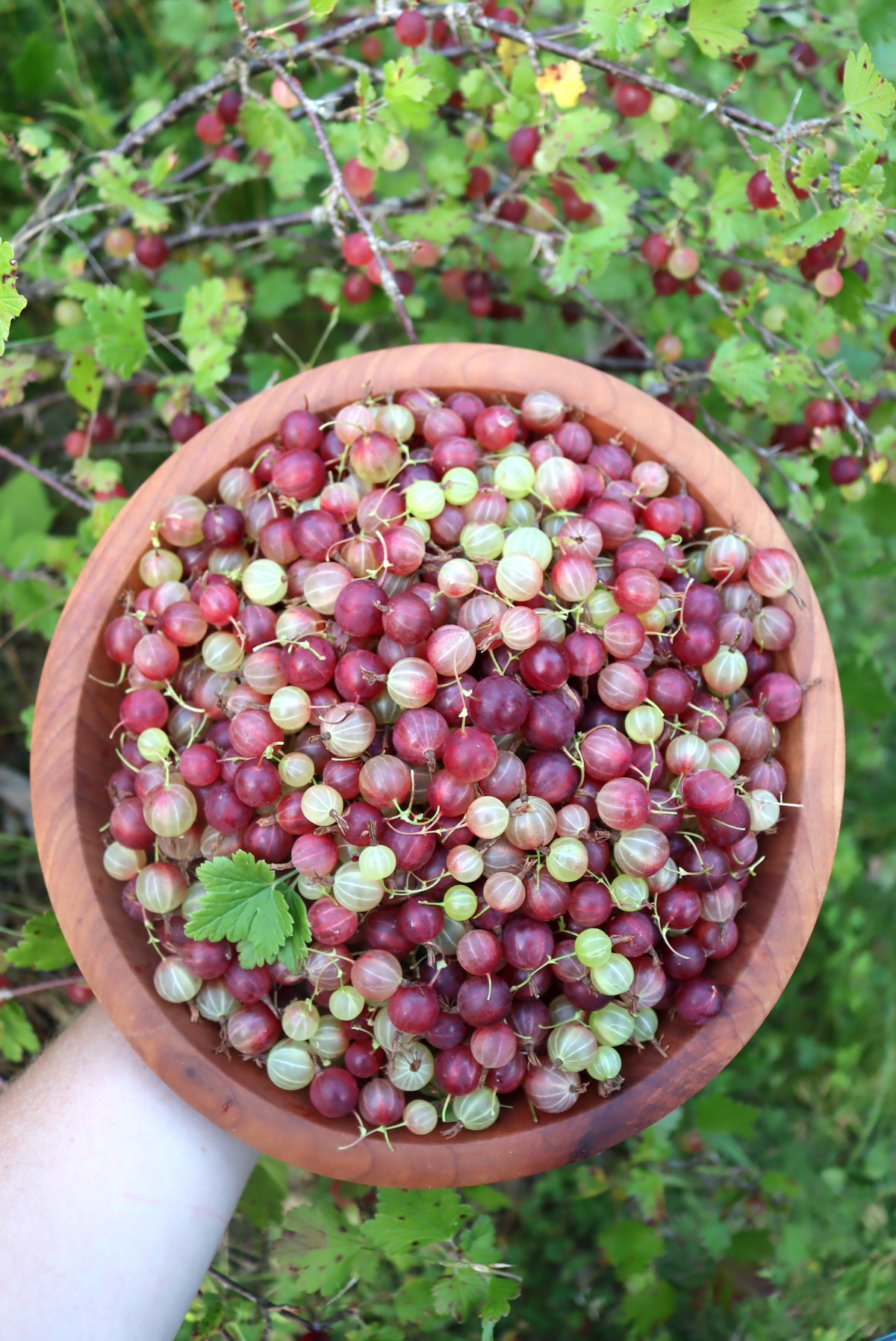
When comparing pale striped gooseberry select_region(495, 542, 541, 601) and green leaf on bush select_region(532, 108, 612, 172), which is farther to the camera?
green leaf on bush select_region(532, 108, 612, 172)

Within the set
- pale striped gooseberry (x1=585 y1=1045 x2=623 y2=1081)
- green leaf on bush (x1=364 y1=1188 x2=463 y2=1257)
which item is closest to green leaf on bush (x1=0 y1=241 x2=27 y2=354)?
pale striped gooseberry (x1=585 y1=1045 x2=623 y2=1081)

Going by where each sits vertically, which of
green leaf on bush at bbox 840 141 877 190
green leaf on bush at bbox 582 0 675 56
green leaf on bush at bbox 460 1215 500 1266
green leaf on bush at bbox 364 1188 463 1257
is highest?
green leaf on bush at bbox 582 0 675 56

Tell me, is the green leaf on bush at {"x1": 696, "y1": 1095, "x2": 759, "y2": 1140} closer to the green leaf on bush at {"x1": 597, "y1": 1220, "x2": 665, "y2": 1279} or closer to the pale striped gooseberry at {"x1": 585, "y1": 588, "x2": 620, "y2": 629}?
the green leaf on bush at {"x1": 597, "y1": 1220, "x2": 665, "y2": 1279}

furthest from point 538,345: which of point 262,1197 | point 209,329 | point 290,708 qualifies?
point 262,1197

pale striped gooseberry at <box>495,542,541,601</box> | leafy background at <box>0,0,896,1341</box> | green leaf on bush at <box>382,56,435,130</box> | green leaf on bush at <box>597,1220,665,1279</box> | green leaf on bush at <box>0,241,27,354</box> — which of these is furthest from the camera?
green leaf on bush at <box>597,1220,665,1279</box>

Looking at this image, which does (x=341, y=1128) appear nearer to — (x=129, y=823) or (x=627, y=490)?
(x=129, y=823)

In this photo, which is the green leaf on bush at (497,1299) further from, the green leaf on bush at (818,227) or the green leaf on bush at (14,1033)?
the green leaf on bush at (818,227)

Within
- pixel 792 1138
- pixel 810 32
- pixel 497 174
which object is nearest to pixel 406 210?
pixel 497 174
